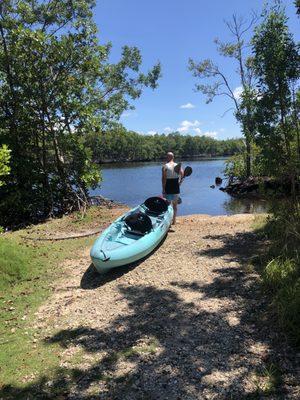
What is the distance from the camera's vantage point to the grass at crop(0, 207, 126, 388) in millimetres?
5043

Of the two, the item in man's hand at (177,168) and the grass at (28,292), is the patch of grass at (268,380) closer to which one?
the grass at (28,292)

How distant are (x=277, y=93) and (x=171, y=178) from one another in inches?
146

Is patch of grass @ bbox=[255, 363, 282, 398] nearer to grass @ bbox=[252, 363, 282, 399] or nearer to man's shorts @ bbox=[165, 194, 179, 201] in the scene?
grass @ bbox=[252, 363, 282, 399]

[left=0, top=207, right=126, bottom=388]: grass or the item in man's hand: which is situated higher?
the item in man's hand

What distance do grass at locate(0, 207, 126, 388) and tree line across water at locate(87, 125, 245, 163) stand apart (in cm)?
8177

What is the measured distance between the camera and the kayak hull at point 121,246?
7.68m

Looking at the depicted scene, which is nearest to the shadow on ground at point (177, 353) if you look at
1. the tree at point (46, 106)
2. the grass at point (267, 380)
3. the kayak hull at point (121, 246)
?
the grass at point (267, 380)

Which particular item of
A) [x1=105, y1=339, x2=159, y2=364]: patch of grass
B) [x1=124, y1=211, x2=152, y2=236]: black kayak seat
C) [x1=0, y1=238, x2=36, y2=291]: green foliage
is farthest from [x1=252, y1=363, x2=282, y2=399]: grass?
[x1=0, y1=238, x2=36, y2=291]: green foliage

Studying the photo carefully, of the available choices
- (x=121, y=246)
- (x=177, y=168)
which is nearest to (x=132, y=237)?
(x=121, y=246)

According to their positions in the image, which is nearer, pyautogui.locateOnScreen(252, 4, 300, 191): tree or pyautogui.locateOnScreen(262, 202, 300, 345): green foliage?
pyautogui.locateOnScreen(262, 202, 300, 345): green foliage

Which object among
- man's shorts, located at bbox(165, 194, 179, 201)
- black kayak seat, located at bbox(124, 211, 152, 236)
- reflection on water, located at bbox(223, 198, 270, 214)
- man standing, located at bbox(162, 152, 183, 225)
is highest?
man standing, located at bbox(162, 152, 183, 225)

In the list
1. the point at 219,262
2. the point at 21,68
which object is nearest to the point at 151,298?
the point at 219,262

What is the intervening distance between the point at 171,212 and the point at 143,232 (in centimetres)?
199

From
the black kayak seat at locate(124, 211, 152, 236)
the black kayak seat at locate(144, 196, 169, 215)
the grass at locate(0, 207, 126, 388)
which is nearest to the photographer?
the grass at locate(0, 207, 126, 388)
